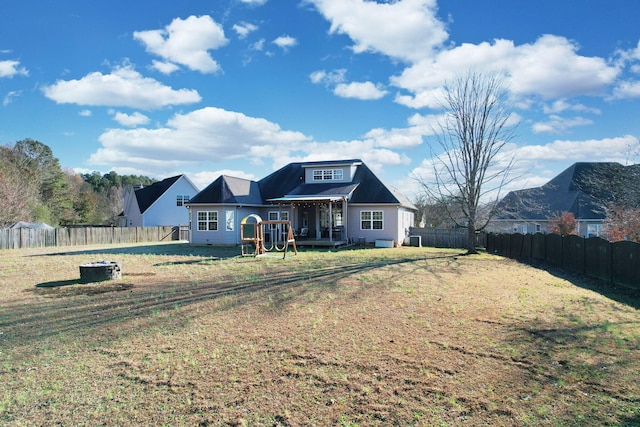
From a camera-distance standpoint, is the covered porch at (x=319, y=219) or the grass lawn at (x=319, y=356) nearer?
the grass lawn at (x=319, y=356)

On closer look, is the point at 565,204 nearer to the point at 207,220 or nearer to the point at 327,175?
the point at 327,175

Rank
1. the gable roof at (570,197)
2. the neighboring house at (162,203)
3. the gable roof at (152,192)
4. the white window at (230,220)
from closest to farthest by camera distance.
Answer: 1. the white window at (230,220)
2. the gable roof at (570,197)
3. the neighboring house at (162,203)
4. the gable roof at (152,192)

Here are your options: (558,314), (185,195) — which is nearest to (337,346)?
(558,314)

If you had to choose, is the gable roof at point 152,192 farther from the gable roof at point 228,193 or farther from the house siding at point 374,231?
the house siding at point 374,231

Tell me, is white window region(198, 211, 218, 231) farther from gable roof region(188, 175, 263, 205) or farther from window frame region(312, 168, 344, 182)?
window frame region(312, 168, 344, 182)

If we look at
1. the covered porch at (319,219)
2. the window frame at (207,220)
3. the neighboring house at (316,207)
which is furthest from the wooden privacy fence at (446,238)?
the window frame at (207,220)

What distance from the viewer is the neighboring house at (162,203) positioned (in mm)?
40125

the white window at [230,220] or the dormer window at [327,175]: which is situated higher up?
the dormer window at [327,175]

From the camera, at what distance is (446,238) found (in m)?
27.9

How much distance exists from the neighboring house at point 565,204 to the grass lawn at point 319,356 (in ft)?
77.8

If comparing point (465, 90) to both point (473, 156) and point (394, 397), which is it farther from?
point (394, 397)

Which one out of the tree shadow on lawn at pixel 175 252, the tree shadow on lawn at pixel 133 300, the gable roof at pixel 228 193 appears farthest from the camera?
the gable roof at pixel 228 193

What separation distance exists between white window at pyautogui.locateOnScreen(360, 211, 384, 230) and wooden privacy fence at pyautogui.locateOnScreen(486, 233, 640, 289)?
26.0 ft

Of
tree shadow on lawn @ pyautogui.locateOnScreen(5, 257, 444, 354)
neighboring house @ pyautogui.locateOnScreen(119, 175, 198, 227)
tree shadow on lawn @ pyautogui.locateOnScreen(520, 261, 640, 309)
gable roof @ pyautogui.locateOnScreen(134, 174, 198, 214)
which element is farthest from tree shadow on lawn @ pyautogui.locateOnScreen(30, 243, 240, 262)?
gable roof @ pyautogui.locateOnScreen(134, 174, 198, 214)
